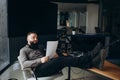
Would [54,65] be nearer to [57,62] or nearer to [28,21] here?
[57,62]

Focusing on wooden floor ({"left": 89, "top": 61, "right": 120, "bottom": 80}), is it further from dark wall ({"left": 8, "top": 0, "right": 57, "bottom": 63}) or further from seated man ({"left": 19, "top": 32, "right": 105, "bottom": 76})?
dark wall ({"left": 8, "top": 0, "right": 57, "bottom": 63})

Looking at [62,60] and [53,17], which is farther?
[53,17]

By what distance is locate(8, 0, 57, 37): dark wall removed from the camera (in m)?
7.29

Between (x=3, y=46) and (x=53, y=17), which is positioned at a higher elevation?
(x=53, y=17)

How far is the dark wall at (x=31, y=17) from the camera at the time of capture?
729 centimetres

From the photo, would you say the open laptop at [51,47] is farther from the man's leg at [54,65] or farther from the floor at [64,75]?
the floor at [64,75]

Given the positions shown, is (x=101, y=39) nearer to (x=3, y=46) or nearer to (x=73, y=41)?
(x=73, y=41)

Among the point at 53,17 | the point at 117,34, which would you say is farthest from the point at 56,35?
the point at 117,34

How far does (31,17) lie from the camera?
8562 mm

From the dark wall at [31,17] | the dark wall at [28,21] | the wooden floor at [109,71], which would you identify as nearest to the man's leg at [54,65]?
the wooden floor at [109,71]

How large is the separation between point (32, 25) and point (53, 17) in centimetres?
147

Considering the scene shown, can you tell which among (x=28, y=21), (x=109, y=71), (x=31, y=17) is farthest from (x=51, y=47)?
(x=31, y=17)

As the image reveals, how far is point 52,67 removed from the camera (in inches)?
141

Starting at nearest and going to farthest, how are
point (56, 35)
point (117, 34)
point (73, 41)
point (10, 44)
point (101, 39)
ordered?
point (101, 39) < point (73, 41) < point (117, 34) < point (10, 44) < point (56, 35)
